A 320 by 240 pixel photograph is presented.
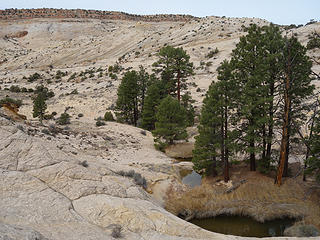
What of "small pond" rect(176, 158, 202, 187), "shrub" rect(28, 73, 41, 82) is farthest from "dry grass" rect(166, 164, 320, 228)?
"shrub" rect(28, 73, 41, 82)

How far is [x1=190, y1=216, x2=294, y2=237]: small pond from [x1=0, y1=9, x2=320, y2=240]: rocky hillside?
10.3 ft

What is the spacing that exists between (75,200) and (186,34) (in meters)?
65.6

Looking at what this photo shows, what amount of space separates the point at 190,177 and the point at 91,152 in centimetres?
805

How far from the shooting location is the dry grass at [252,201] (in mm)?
14555

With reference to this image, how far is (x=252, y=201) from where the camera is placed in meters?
15.8

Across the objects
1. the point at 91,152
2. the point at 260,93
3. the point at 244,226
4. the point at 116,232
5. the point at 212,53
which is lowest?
the point at 244,226

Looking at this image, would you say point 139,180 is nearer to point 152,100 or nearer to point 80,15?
point 152,100

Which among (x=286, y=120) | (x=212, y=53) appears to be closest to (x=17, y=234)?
(x=286, y=120)

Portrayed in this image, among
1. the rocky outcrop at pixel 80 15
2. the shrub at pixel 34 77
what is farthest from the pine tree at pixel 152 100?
the rocky outcrop at pixel 80 15

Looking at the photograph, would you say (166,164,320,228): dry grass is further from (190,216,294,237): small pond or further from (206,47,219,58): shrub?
(206,47,219,58): shrub

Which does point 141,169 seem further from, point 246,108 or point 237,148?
point 246,108

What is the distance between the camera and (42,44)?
95062mm

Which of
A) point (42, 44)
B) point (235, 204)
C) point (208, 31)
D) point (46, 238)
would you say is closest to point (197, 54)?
point (208, 31)

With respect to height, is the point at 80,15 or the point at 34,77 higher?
the point at 80,15
